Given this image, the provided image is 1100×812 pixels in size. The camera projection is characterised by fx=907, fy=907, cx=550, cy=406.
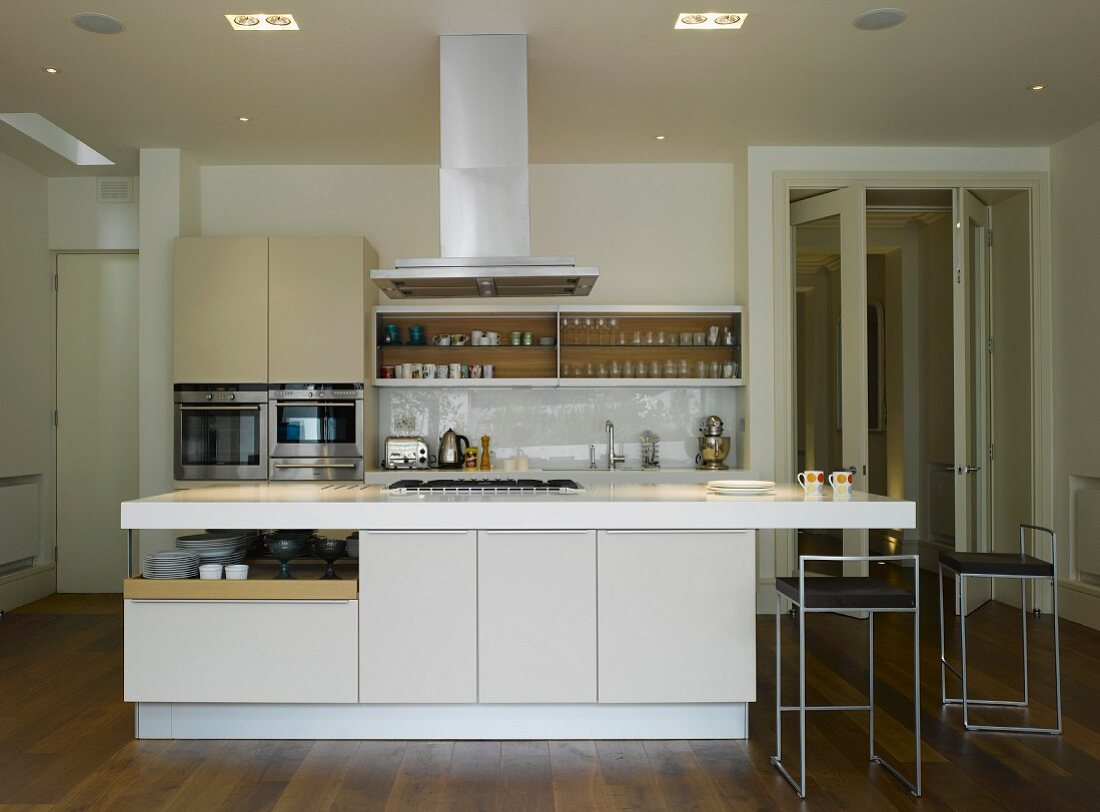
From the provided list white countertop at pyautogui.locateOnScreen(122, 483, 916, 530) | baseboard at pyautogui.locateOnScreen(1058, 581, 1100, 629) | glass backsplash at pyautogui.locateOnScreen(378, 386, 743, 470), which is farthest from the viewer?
glass backsplash at pyautogui.locateOnScreen(378, 386, 743, 470)

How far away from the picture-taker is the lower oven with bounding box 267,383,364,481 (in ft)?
18.7

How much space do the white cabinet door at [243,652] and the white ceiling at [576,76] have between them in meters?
2.47

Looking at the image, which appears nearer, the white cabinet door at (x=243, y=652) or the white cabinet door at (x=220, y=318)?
the white cabinet door at (x=243, y=652)

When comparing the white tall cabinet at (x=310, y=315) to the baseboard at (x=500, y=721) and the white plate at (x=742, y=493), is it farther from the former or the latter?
the white plate at (x=742, y=493)

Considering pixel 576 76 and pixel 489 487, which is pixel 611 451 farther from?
pixel 576 76

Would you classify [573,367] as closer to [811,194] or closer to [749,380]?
[749,380]

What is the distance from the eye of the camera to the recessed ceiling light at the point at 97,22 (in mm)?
3816

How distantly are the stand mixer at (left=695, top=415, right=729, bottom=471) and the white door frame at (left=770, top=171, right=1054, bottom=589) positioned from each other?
1.28 feet

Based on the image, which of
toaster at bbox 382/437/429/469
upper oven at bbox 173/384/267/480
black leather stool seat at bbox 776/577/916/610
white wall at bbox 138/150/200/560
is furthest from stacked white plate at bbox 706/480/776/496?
white wall at bbox 138/150/200/560

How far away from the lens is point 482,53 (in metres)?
4.08

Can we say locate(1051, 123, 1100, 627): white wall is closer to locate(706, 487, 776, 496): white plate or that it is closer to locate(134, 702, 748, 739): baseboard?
locate(706, 487, 776, 496): white plate

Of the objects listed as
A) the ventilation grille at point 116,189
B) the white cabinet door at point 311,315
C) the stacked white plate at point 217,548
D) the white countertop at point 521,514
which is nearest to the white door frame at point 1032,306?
the white countertop at point 521,514

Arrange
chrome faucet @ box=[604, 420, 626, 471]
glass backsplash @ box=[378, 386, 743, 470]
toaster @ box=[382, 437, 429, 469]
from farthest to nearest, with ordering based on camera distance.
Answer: glass backsplash @ box=[378, 386, 743, 470]
chrome faucet @ box=[604, 420, 626, 471]
toaster @ box=[382, 437, 429, 469]

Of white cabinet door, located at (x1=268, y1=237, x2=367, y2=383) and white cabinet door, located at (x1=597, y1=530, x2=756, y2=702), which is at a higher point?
white cabinet door, located at (x1=268, y1=237, x2=367, y2=383)
